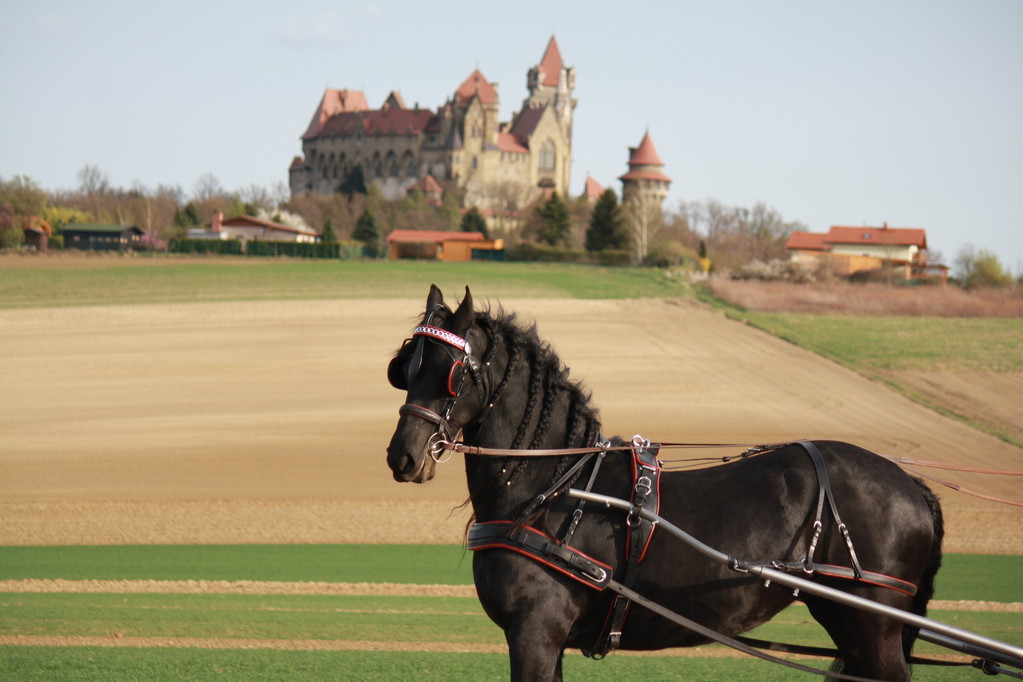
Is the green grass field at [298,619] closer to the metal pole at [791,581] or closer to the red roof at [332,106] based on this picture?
the metal pole at [791,581]

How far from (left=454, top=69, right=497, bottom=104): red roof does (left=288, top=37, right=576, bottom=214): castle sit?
154 mm

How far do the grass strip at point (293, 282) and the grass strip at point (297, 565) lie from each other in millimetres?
31623

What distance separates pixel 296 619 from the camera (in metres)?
10.2

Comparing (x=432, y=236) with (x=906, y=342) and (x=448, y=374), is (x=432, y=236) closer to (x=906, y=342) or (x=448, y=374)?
(x=906, y=342)

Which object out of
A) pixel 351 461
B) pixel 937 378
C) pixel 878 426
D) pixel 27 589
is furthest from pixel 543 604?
pixel 937 378

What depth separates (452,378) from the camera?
483 cm

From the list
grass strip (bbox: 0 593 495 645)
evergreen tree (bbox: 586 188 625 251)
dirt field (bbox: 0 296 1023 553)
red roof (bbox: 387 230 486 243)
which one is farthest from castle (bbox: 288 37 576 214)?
grass strip (bbox: 0 593 495 645)

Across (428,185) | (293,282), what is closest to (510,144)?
(428,185)

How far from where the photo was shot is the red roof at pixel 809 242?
88.6 m

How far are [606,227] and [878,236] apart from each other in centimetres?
2413

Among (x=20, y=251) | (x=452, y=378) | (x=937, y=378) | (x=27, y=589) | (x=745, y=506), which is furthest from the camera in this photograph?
(x=20, y=251)

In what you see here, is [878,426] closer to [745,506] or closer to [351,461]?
[351,461]

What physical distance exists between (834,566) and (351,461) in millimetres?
17828

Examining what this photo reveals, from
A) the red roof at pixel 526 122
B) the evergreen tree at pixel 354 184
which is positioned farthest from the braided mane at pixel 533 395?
the red roof at pixel 526 122
